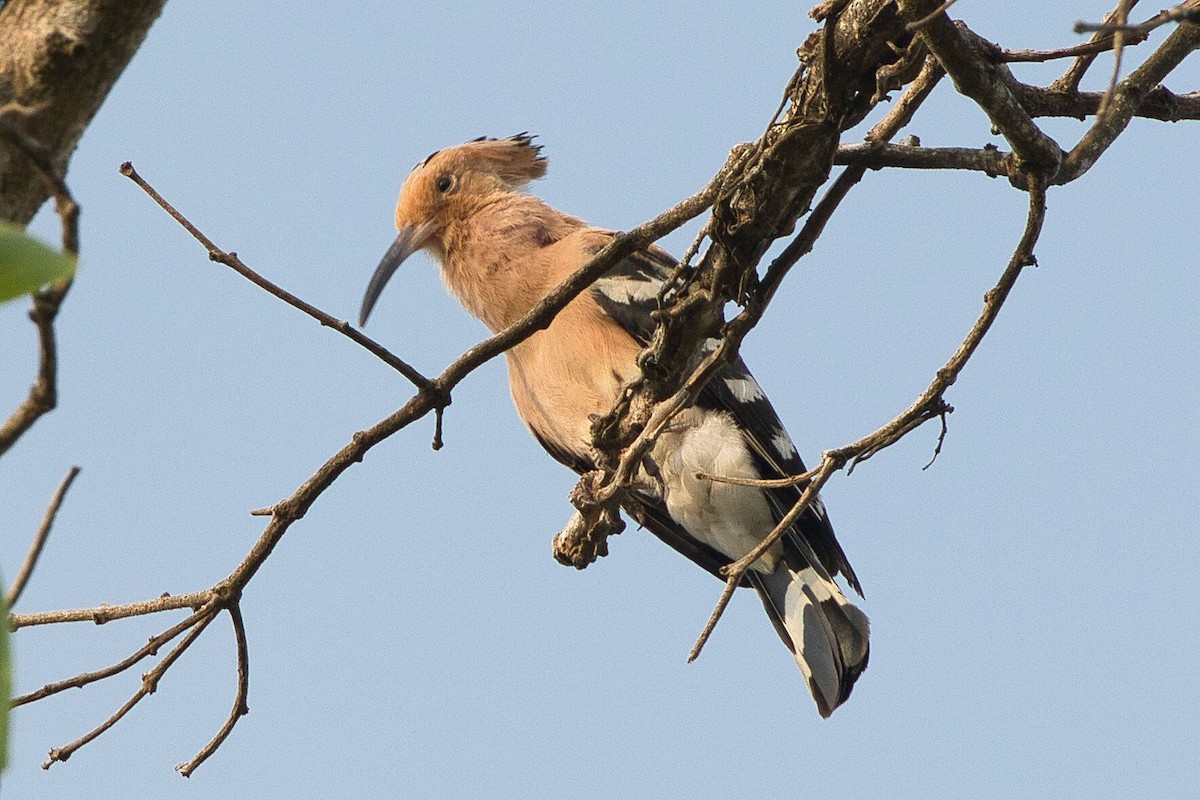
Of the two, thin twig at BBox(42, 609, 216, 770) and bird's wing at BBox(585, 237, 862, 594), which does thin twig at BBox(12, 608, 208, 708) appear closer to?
thin twig at BBox(42, 609, 216, 770)

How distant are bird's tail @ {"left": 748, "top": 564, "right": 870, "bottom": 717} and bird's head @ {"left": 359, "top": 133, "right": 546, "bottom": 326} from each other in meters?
1.91

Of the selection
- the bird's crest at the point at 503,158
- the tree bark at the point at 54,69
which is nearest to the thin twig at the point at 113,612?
the tree bark at the point at 54,69

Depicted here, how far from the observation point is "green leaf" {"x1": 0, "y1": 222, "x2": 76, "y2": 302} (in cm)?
89

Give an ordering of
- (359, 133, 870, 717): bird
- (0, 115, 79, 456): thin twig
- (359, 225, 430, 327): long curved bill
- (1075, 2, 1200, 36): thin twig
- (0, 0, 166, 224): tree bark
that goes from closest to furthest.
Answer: (0, 115, 79, 456): thin twig < (0, 0, 166, 224): tree bark < (1075, 2, 1200, 36): thin twig < (359, 133, 870, 717): bird < (359, 225, 430, 327): long curved bill

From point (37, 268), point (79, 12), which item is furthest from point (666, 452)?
point (37, 268)

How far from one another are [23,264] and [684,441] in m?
3.40

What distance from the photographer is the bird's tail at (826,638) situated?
4254 mm

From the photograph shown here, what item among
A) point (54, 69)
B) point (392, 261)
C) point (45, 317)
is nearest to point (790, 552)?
point (392, 261)

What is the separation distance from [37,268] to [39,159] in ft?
1.07

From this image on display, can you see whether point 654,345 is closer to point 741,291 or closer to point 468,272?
point 741,291

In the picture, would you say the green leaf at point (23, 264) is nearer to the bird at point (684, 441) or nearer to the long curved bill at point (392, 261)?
the bird at point (684, 441)

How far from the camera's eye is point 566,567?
3840 mm

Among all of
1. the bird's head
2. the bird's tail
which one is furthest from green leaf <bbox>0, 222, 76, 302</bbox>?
the bird's head

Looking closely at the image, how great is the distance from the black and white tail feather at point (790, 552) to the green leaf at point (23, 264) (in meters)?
3.32
